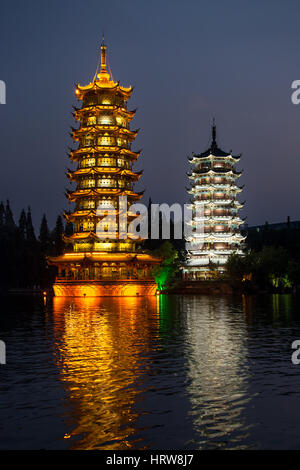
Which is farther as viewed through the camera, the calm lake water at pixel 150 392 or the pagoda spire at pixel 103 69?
the pagoda spire at pixel 103 69

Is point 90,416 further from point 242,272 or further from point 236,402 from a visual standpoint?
point 242,272

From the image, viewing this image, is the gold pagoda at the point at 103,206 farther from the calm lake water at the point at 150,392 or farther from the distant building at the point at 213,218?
the calm lake water at the point at 150,392

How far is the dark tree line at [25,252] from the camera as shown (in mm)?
89562

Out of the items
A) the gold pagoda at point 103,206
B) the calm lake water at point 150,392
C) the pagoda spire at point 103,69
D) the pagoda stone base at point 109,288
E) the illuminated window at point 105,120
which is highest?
the pagoda spire at point 103,69

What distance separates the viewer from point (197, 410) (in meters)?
9.45

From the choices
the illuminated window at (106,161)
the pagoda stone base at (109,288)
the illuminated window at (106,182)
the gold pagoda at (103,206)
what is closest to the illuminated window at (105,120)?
the gold pagoda at (103,206)

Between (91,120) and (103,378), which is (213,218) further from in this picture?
(103,378)

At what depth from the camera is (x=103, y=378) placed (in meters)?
12.2

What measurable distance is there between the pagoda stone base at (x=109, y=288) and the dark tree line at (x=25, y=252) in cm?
2187

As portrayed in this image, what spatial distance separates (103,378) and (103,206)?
53.7m

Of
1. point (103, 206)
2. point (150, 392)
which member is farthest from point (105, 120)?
point (150, 392)

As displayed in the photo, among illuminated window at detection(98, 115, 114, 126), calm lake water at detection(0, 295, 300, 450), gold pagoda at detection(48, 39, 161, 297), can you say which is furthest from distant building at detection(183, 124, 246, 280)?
calm lake water at detection(0, 295, 300, 450)

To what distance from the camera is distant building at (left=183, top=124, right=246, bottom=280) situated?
293 feet

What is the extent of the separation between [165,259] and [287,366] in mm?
59680
